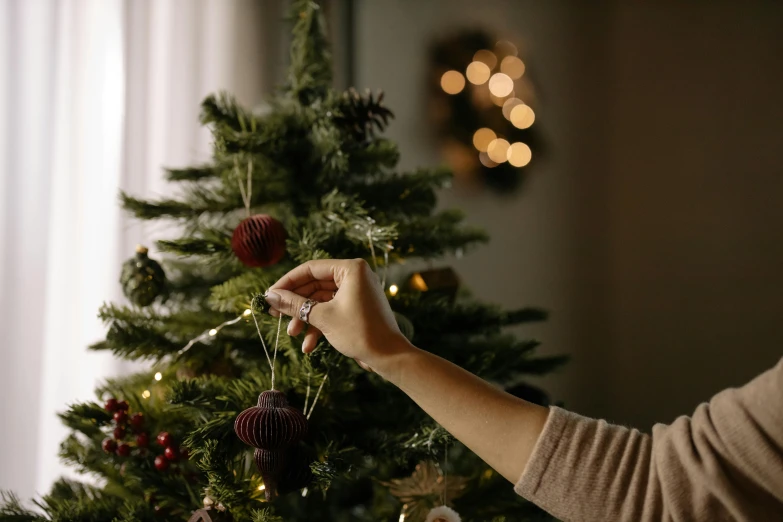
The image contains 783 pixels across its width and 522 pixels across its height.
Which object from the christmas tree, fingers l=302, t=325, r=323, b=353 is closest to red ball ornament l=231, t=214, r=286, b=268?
the christmas tree

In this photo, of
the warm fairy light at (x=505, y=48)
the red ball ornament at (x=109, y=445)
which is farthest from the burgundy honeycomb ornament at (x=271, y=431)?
the warm fairy light at (x=505, y=48)

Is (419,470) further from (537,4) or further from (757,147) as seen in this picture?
(537,4)

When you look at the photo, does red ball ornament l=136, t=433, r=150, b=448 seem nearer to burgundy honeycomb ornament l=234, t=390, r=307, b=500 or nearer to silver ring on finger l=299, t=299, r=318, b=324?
burgundy honeycomb ornament l=234, t=390, r=307, b=500

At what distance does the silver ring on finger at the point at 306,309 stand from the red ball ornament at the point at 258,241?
0.14 m

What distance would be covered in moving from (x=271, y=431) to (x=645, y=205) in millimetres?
1168

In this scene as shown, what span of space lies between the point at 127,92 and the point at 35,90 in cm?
17

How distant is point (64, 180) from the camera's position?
1.19m

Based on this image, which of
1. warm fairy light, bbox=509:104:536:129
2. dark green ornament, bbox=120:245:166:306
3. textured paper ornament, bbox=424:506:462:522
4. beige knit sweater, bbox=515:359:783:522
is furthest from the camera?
warm fairy light, bbox=509:104:536:129

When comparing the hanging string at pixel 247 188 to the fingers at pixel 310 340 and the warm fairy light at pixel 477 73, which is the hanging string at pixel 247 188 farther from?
the warm fairy light at pixel 477 73

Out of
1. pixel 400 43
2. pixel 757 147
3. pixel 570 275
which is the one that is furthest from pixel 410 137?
pixel 757 147

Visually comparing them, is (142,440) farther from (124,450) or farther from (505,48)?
(505,48)

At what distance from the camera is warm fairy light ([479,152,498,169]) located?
1.65 m

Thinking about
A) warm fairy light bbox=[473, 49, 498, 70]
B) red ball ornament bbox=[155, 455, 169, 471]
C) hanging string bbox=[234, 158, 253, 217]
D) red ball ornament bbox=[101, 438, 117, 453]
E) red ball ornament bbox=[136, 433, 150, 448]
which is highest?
warm fairy light bbox=[473, 49, 498, 70]

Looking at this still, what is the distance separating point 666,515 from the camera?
570 mm
